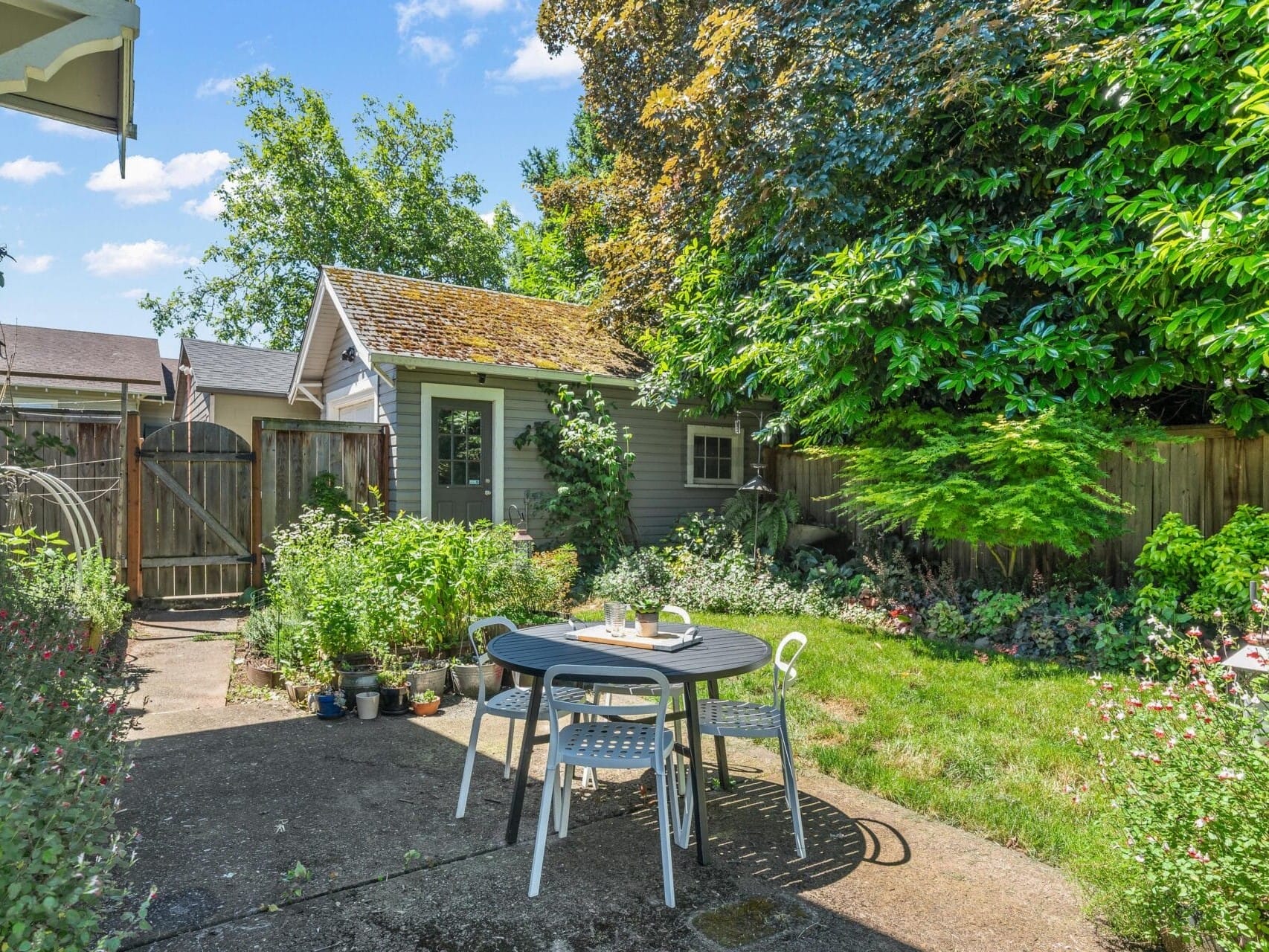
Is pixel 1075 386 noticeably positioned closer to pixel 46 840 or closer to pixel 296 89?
pixel 46 840

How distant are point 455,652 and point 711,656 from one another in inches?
126

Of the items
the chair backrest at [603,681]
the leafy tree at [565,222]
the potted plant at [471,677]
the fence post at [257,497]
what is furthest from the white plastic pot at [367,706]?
the leafy tree at [565,222]

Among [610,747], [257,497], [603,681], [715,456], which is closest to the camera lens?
[603,681]

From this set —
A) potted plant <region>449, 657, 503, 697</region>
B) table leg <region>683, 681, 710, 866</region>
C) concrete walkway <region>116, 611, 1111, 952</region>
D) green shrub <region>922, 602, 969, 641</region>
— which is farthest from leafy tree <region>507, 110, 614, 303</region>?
table leg <region>683, 681, 710, 866</region>

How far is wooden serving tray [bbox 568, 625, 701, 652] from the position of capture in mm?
3270

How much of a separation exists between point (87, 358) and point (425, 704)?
19.2 metres

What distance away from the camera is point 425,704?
190 inches

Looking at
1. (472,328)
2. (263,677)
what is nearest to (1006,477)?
(263,677)

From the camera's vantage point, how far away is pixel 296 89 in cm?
2206

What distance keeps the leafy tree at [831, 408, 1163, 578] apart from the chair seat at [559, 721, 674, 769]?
14.0ft

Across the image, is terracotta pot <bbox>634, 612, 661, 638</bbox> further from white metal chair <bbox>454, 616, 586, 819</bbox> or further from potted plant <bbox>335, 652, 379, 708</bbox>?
potted plant <bbox>335, 652, 379, 708</bbox>

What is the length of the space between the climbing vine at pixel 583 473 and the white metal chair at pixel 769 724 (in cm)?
595

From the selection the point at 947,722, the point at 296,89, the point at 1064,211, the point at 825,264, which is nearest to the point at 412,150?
the point at 296,89

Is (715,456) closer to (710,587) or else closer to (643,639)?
(710,587)
